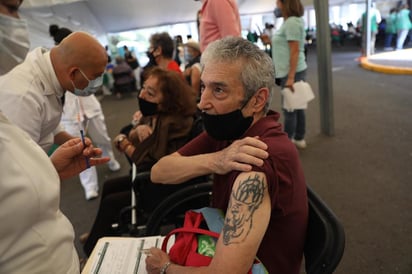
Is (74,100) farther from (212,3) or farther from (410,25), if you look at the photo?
(410,25)

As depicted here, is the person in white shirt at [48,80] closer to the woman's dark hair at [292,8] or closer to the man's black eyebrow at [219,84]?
the man's black eyebrow at [219,84]

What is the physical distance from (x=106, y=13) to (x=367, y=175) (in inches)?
93.5

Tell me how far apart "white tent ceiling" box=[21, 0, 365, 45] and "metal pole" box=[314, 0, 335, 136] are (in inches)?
44.6

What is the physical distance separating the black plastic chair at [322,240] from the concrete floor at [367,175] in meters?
0.94

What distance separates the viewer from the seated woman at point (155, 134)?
164cm

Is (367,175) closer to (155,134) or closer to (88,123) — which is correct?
(155,134)

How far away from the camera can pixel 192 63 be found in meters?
2.95

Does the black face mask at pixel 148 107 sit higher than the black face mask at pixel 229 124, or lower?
lower

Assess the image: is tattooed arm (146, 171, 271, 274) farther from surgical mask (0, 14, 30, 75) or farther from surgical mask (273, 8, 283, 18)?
surgical mask (273, 8, 283, 18)

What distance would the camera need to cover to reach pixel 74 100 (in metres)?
2.65

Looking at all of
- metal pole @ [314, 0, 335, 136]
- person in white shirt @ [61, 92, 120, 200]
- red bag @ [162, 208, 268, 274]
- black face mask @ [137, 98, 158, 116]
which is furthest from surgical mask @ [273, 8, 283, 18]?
red bag @ [162, 208, 268, 274]

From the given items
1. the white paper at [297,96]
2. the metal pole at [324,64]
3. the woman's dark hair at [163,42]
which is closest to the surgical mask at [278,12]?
the metal pole at [324,64]

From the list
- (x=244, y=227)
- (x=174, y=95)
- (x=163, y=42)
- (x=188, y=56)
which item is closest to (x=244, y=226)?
(x=244, y=227)

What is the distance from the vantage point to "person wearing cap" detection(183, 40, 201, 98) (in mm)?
2673
